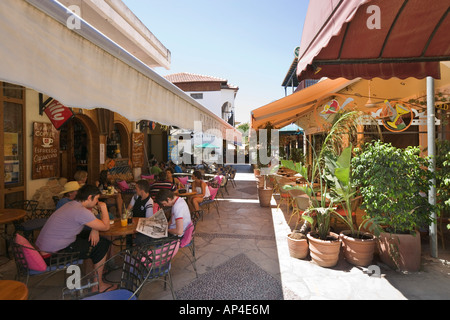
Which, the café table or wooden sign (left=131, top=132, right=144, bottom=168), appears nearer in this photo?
the café table

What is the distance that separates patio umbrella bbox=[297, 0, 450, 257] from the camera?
7.63ft

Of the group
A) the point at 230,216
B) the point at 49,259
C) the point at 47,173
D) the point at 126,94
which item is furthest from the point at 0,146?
the point at 230,216

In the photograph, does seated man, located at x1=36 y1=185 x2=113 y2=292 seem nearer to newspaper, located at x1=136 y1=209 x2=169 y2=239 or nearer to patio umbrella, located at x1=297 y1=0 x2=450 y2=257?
newspaper, located at x1=136 y1=209 x2=169 y2=239

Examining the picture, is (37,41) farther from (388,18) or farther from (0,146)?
(0,146)

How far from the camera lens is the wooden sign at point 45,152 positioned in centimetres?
610

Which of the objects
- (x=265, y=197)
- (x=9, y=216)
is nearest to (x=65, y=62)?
(x=9, y=216)

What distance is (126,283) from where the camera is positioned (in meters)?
3.09

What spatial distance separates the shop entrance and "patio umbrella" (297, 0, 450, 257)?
7889mm

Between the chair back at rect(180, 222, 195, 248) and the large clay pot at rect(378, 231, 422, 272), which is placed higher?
the chair back at rect(180, 222, 195, 248)

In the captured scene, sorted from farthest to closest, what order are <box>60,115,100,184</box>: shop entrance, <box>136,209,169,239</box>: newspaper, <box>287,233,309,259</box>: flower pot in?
<box>60,115,100,184</box>: shop entrance < <box>287,233,309,259</box>: flower pot < <box>136,209,169,239</box>: newspaper

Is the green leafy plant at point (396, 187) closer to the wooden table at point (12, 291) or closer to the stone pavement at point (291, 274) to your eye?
the stone pavement at point (291, 274)

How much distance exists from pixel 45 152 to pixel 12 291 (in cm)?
519

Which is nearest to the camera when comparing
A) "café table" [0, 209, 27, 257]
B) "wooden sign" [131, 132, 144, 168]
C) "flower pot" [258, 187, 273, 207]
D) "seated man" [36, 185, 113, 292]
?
"seated man" [36, 185, 113, 292]

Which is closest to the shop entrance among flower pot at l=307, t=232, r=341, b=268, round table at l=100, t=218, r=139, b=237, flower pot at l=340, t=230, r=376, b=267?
round table at l=100, t=218, r=139, b=237
